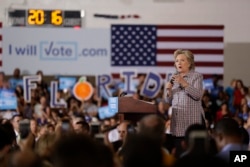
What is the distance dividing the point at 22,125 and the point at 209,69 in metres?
14.9

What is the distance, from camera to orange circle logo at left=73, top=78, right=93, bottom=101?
59.3 ft

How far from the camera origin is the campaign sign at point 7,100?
53.5 feet

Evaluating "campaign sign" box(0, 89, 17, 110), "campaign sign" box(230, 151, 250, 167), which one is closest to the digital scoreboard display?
"campaign sign" box(0, 89, 17, 110)

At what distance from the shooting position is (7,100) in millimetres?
16469

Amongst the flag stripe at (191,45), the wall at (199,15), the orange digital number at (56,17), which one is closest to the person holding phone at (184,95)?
the orange digital number at (56,17)

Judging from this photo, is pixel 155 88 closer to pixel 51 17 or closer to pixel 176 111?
pixel 51 17

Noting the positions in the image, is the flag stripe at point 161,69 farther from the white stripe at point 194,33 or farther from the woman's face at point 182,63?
the woman's face at point 182,63

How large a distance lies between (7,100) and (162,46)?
5106mm

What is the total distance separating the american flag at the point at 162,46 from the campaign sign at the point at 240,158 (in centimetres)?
1433

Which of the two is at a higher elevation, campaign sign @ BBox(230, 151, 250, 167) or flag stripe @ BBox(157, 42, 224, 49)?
campaign sign @ BBox(230, 151, 250, 167)

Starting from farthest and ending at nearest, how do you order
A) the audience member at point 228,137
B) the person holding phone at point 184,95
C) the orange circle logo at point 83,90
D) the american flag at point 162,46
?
the american flag at point 162,46, the orange circle logo at point 83,90, the person holding phone at point 184,95, the audience member at point 228,137

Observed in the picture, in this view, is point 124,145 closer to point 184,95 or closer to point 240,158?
point 240,158

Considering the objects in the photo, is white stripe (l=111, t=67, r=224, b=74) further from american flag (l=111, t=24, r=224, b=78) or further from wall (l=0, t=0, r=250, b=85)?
wall (l=0, t=0, r=250, b=85)

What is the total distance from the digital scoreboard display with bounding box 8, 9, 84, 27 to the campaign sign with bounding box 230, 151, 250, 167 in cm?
1433
